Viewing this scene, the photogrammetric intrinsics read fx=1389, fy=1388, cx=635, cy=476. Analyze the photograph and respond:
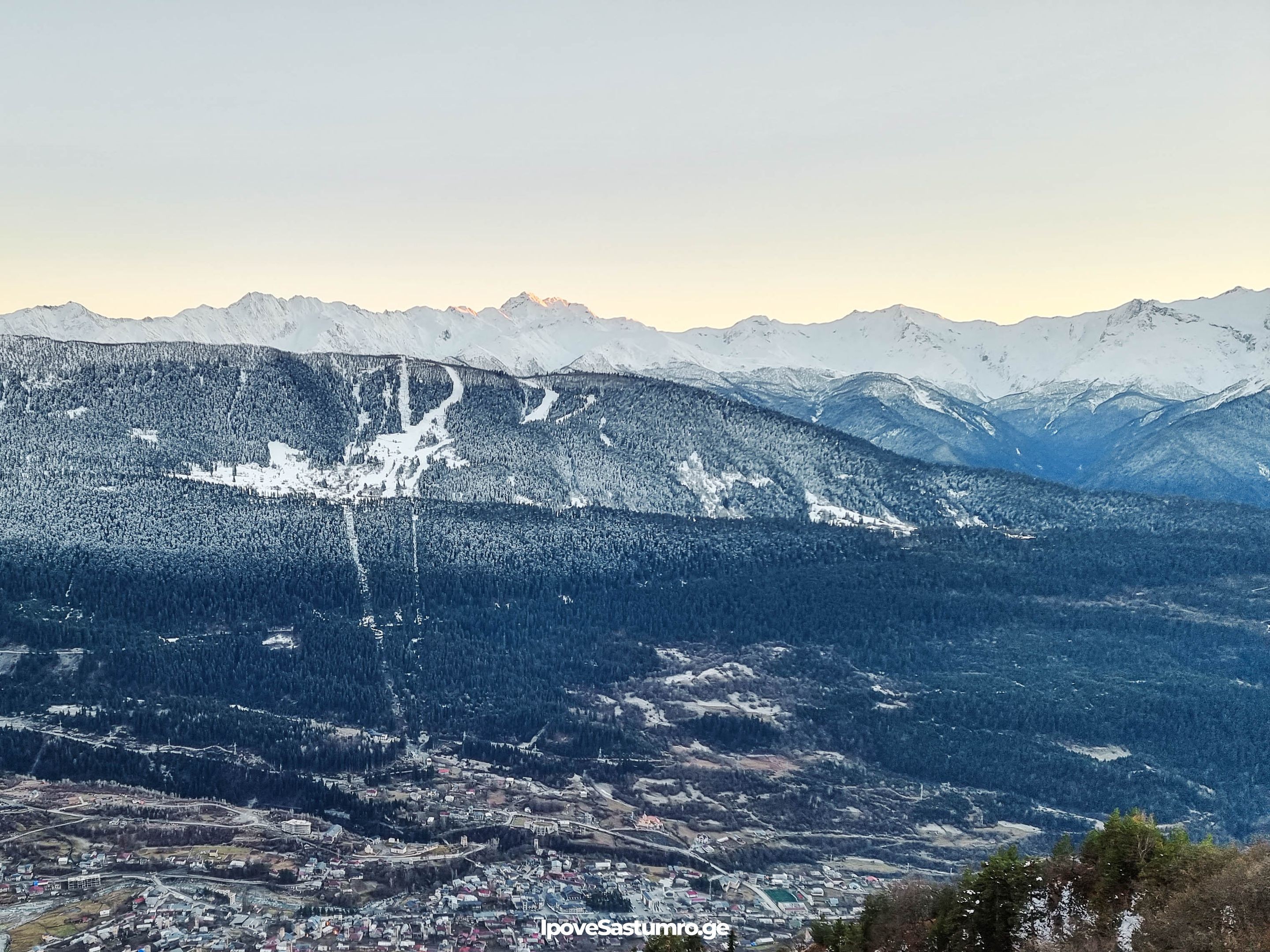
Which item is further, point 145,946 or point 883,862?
point 883,862

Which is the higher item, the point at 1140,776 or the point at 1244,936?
the point at 1244,936

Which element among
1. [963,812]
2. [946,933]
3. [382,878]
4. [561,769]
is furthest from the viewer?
[561,769]

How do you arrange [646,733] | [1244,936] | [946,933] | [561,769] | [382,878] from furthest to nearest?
[646,733], [561,769], [382,878], [946,933], [1244,936]

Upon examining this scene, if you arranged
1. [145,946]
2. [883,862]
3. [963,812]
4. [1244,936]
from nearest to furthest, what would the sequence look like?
1. [1244,936]
2. [145,946]
3. [883,862]
4. [963,812]

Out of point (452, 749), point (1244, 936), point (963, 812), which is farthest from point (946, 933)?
point (452, 749)

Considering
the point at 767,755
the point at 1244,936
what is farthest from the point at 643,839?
the point at 1244,936

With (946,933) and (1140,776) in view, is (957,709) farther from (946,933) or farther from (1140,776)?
(946,933)

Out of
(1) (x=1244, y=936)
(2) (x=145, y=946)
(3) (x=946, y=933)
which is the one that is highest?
(1) (x=1244, y=936)

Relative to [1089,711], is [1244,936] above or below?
above

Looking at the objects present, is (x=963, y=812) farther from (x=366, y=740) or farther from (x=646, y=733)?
(x=366, y=740)
